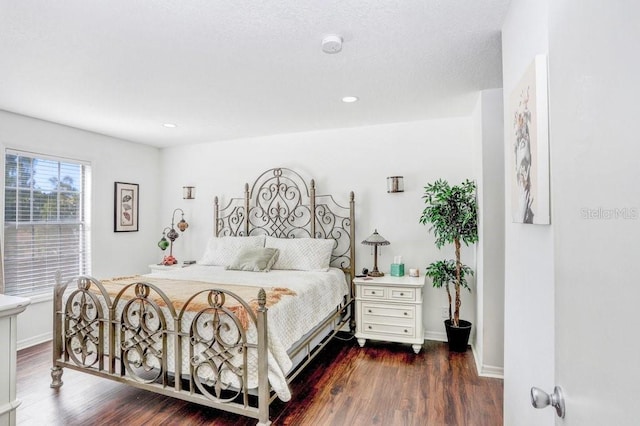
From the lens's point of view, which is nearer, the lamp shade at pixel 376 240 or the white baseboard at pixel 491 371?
the white baseboard at pixel 491 371

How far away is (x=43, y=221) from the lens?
3.95 m

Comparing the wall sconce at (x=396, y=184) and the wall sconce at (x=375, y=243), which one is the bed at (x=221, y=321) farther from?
the wall sconce at (x=396, y=184)

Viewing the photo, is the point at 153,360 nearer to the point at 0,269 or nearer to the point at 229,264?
the point at 229,264

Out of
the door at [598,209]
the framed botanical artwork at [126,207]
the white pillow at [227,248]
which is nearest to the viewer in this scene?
the door at [598,209]

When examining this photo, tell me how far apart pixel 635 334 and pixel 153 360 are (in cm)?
277

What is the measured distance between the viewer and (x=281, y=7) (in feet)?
6.12

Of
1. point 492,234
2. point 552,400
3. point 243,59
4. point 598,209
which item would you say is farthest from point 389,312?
point 598,209

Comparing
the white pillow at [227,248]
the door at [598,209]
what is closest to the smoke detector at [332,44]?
the door at [598,209]

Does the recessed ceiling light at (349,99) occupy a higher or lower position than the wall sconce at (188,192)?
higher

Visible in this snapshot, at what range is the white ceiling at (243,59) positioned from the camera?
191cm

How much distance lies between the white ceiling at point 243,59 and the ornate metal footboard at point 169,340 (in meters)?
1.63

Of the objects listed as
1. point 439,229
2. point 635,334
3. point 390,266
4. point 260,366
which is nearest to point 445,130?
point 439,229

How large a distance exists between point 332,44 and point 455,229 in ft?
6.99

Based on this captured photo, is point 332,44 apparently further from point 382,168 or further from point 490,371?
point 490,371
